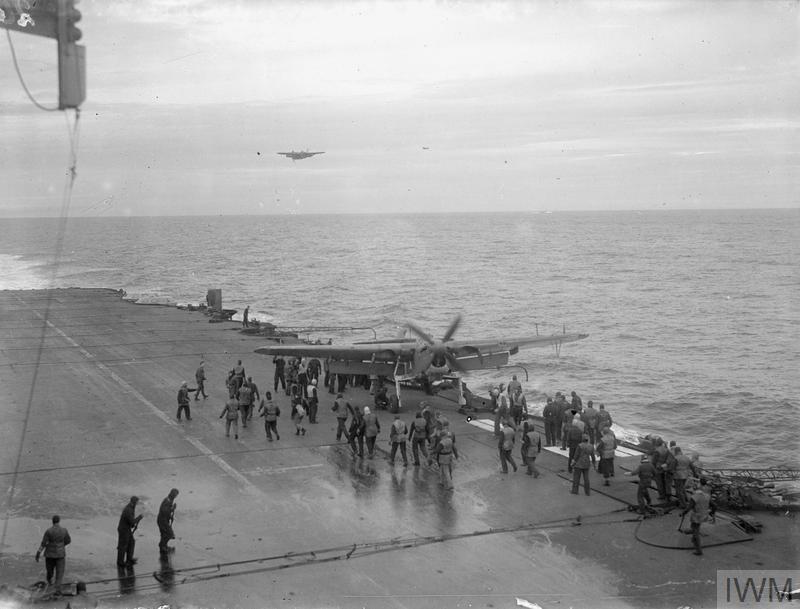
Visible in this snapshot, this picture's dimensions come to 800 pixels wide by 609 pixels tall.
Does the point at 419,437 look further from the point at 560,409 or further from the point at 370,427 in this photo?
the point at 560,409

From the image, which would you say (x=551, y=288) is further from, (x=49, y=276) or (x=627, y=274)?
(x=49, y=276)

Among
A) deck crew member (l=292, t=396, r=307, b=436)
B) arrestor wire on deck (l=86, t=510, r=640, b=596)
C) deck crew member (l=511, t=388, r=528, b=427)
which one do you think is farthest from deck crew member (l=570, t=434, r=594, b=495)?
deck crew member (l=292, t=396, r=307, b=436)

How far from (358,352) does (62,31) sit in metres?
18.7

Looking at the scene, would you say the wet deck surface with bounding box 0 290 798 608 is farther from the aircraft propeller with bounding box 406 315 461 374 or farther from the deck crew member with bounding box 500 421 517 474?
the aircraft propeller with bounding box 406 315 461 374

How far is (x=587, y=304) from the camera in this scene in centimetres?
7756

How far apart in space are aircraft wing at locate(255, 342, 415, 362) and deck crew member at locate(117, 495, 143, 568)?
13068 mm

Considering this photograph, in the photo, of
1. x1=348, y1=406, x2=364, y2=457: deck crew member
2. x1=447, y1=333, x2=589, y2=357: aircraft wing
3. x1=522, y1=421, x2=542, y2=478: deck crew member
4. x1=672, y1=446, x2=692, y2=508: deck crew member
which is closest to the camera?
x1=672, y1=446, x2=692, y2=508: deck crew member

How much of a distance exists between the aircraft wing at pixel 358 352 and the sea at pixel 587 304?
451cm

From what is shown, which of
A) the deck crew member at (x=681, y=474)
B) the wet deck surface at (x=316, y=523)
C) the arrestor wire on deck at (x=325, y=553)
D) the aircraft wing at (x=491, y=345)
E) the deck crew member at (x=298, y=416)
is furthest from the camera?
the aircraft wing at (x=491, y=345)

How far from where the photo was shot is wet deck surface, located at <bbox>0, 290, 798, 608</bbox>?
1363cm

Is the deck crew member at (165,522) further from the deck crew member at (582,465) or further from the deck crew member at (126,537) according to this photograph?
the deck crew member at (582,465)

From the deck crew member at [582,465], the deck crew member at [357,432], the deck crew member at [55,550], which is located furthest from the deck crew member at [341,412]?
the deck crew member at [55,550]

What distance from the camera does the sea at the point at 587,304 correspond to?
3866 cm

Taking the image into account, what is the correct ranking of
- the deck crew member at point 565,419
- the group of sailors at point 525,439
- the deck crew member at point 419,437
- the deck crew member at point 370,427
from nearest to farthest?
the group of sailors at point 525,439 < the deck crew member at point 419,437 < the deck crew member at point 370,427 < the deck crew member at point 565,419
